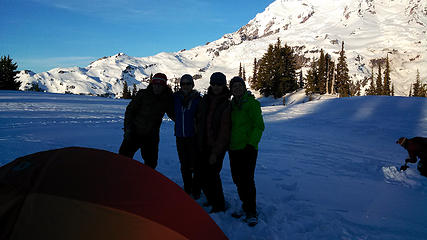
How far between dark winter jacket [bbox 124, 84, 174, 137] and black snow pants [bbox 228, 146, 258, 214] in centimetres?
146

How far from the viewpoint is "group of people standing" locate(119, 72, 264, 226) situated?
11.4 ft

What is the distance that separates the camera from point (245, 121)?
3467mm

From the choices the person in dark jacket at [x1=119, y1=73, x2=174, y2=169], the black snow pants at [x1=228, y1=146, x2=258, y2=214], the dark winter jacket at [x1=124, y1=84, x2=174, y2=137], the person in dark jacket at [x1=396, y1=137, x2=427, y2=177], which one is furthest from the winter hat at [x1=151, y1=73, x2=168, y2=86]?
the person in dark jacket at [x1=396, y1=137, x2=427, y2=177]

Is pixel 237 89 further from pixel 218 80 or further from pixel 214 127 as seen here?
pixel 214 127

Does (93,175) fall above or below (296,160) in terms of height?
above

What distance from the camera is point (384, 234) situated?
3520 millimetres

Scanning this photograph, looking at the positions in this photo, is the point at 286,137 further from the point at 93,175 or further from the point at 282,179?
the point at 93,175

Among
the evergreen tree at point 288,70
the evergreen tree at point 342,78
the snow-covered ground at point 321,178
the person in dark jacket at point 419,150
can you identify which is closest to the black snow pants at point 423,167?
the person in dark jacket at point 419,150

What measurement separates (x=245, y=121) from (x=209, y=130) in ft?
1.71

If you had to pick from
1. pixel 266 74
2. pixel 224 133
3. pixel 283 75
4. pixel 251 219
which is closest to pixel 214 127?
pixel 224 133

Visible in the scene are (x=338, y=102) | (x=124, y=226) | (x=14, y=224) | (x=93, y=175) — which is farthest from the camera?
(x=338, y=102)

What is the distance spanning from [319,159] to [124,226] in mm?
7239

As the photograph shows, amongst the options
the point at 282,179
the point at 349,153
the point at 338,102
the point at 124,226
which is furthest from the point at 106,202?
the point at 338,102

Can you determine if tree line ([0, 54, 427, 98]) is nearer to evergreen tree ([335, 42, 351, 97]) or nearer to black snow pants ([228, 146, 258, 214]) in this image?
evergreen tree ([335, 42, 351, 97])
